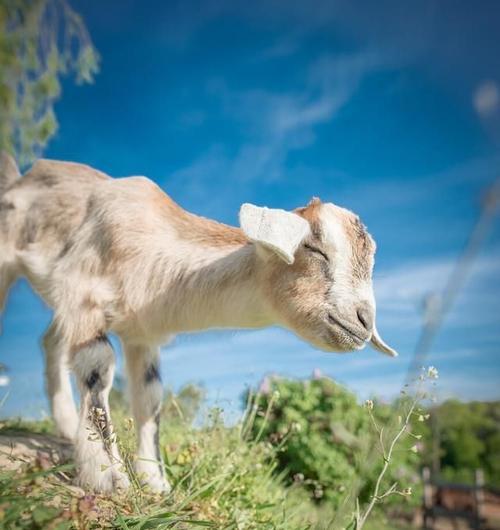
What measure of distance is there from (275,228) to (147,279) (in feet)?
3.45

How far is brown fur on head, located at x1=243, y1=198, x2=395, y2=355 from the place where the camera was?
9.32 feet

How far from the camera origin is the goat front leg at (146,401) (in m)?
3.53

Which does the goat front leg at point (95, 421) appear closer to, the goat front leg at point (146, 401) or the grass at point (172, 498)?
the grass at point (172, 498)

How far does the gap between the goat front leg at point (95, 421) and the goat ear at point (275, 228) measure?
119 centimetres

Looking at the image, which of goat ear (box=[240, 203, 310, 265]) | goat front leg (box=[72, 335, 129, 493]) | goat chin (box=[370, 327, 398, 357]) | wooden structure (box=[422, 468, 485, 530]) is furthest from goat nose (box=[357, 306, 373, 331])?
wooden structure (box=[422, 468, 485, 530])

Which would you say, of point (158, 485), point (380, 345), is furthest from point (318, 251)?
point (158, 485)

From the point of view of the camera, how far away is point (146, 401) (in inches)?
148

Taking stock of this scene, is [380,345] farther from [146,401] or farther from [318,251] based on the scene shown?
[146,401]

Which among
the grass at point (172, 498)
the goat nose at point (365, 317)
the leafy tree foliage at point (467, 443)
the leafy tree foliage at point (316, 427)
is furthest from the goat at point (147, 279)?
the leafy tree foliage at point (467, 443)

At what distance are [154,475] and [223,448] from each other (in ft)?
3.16

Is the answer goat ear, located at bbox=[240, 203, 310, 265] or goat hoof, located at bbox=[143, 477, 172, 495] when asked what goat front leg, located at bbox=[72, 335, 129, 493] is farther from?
goat ear, located at bbox=[240, 203, 310, 265]

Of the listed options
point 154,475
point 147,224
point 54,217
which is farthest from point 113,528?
point 54,217

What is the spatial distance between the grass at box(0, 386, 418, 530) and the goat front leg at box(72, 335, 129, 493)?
0.08 m

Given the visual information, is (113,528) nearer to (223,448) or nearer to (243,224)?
(243,224)
